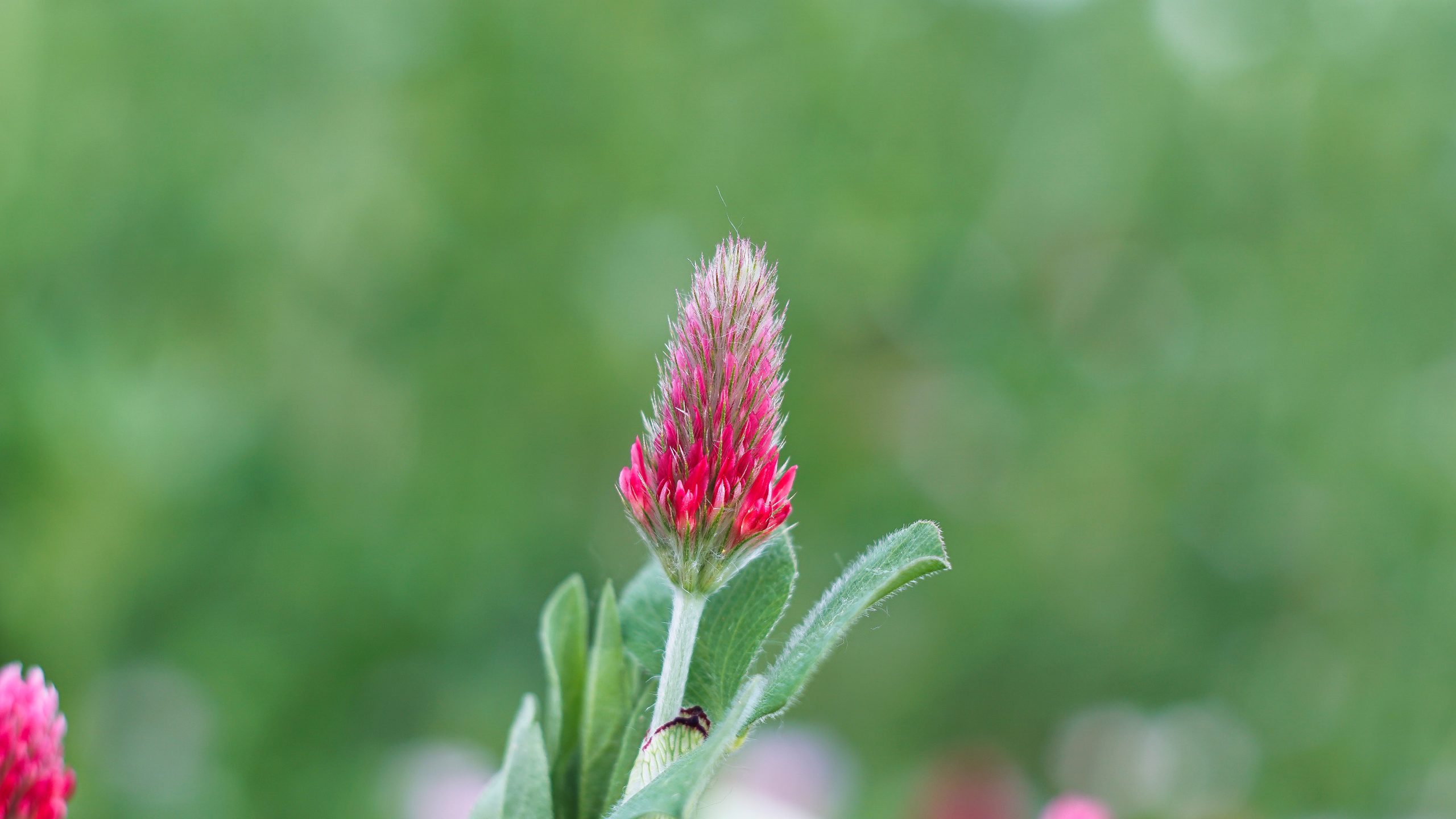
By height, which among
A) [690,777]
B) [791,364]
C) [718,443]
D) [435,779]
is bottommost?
[690,777]

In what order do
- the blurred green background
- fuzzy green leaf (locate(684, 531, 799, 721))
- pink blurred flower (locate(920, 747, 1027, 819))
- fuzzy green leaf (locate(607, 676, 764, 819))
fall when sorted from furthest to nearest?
the blurred green background, pink blurred flower (locate(920, 747, 1027, 819)), fuzzy green leaf (locate(684, 531, 799, 721)), fuzzy green leaf (locate(607, 676, 764, 819))

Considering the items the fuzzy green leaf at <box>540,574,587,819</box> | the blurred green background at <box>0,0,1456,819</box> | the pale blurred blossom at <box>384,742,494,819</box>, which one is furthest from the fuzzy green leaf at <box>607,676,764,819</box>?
the blurred green background at <box>0,0,1456,819</box>

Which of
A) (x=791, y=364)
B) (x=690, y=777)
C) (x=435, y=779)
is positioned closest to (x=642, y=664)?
(x=690, y=777)

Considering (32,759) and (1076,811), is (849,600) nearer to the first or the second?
(1076,811)

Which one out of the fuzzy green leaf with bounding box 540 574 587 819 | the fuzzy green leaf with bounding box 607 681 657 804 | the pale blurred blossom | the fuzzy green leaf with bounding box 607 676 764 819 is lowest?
the fuzzy green leaf with bounding box 607 676 764 819

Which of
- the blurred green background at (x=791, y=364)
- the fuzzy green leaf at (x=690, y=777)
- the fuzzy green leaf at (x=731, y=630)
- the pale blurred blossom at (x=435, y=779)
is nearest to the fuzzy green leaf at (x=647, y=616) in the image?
the fuzzy green leaf at (x=731, y=630)

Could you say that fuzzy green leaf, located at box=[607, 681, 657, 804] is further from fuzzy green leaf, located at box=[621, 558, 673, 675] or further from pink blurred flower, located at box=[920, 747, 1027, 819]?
pink blurred flower, located at box=[920, 747, 1027, 819]

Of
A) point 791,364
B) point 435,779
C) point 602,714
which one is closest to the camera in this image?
point 602,714
